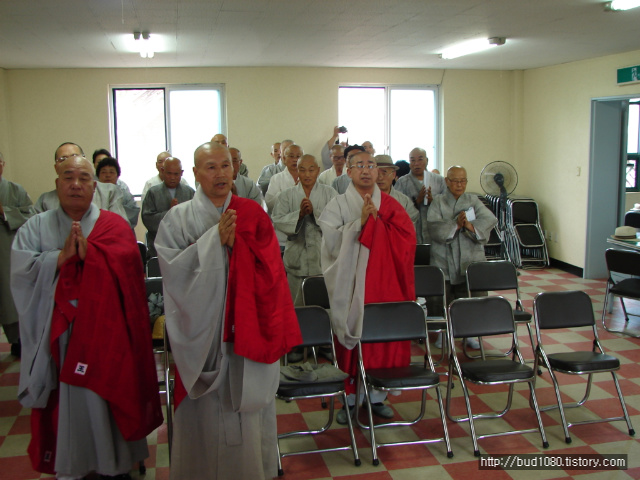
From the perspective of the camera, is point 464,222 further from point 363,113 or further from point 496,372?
point 363,113

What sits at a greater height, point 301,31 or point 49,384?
point 301,31

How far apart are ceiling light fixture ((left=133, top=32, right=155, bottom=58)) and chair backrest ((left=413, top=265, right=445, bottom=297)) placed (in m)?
3.90

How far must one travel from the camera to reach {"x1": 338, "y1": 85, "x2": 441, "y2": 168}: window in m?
9.77

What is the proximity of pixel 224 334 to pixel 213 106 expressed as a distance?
283 inches

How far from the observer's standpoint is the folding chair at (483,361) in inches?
135

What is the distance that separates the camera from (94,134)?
902 cm

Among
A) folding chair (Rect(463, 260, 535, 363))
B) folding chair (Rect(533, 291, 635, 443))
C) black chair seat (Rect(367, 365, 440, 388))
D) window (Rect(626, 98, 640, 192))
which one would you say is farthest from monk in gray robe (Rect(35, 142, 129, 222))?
window (Rect(626, 98, 640, 192))

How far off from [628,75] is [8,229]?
712 centimetres

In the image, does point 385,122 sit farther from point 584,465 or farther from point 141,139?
point 584,465

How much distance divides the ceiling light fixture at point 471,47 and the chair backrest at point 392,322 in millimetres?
4436

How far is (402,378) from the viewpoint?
3295mm

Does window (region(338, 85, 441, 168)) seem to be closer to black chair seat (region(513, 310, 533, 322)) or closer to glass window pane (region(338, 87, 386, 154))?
glass window pane (region(338, 87, 386, 154))

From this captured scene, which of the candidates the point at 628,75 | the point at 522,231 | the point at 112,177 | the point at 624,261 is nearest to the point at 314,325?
the point at 112,177

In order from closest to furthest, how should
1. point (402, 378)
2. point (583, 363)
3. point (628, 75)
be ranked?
1. point (402, 378)
2. point (583, 363)
3. point (628, 75)
